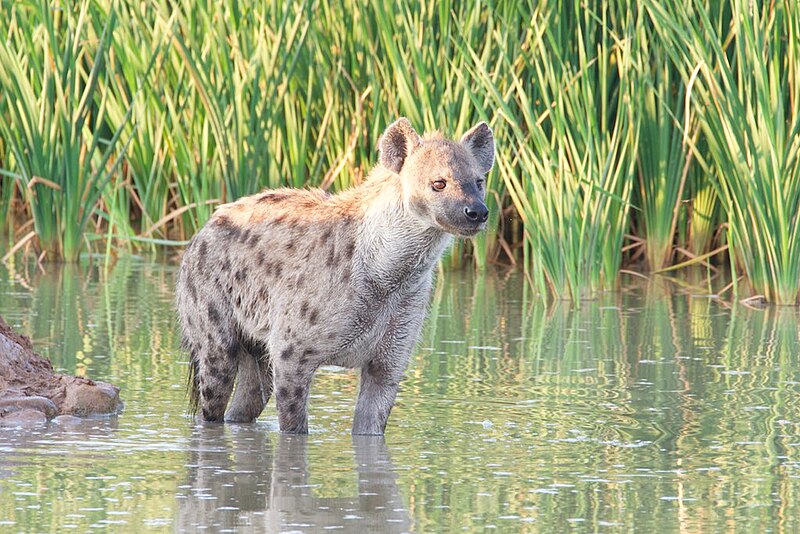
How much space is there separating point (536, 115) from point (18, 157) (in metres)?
3.90

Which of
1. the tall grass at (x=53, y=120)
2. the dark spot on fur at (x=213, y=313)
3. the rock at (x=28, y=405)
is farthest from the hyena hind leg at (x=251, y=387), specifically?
the tall grass at (x=53, y=120)

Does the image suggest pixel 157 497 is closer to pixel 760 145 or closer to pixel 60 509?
pixel 60 509

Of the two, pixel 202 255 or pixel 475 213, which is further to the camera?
pixel 202 255

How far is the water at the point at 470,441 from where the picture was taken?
5020 mm

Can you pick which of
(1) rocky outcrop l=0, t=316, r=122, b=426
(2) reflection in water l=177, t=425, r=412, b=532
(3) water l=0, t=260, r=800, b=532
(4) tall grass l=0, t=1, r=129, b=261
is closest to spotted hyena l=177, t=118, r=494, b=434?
(3) water l=0, t=260, r=800, b=532

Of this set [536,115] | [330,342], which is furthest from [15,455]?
[536,115]

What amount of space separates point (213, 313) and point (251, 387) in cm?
36

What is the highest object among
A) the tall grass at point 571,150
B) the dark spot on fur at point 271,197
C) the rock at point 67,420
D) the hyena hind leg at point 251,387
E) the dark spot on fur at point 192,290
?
the tall grass at point 571,150

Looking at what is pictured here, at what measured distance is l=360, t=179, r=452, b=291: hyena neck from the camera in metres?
6.49

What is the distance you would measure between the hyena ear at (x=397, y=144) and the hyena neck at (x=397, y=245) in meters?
0.10

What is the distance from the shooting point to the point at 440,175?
6340mm

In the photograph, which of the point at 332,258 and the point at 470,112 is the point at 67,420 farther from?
the point at 470,112

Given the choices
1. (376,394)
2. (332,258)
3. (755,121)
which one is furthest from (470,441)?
(755,121)

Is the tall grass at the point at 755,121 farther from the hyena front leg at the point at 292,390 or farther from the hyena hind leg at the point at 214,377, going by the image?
the hyena front leg at the point at 292,390
